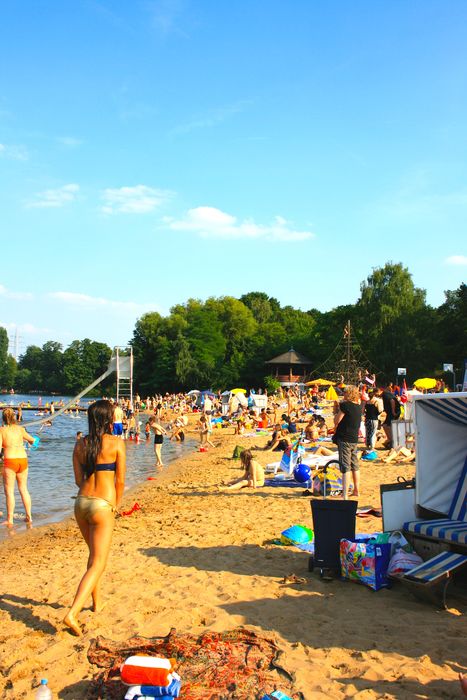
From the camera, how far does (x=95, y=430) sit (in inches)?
175

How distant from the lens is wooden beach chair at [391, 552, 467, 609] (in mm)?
4477

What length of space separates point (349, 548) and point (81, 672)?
2.57 meters

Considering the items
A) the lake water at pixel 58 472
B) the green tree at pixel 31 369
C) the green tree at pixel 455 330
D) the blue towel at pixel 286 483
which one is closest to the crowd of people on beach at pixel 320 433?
the blue towel at pixel 286 483

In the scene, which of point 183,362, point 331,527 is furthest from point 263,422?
point 183,362

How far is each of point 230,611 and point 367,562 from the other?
4.45 ft

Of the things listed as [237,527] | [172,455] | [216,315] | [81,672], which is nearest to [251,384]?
[216,315]

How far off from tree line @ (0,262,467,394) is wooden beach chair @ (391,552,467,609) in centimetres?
4381

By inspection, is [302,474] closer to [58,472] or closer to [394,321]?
[58,472]

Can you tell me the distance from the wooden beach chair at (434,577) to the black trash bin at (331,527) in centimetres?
76

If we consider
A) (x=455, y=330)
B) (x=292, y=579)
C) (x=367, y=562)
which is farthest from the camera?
(x=455, y=330)

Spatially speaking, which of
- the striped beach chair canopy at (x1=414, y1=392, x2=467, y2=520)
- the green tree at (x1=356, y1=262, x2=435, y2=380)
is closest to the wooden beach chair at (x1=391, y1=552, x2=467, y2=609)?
the striped beach chair canopy at (x1=414, y1=392, x2=467, y2=520)

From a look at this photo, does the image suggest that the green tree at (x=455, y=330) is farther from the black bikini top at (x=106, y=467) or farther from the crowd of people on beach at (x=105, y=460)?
the black bikini top at (x=106, y=467)

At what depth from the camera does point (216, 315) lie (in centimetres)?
8062

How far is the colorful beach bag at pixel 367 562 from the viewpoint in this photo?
16.8 feet
